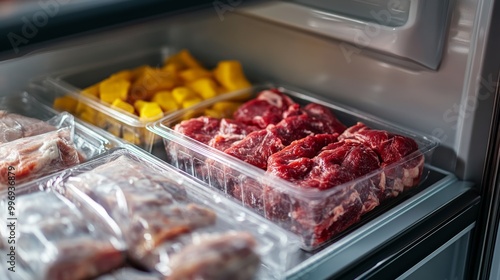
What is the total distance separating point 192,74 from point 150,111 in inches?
10.8

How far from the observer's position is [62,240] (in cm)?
97

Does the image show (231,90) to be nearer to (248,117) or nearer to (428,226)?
(248,117)

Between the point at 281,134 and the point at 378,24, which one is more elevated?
the point at 378,24

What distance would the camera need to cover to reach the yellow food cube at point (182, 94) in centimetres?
170

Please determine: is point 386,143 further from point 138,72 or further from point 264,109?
point 138,72

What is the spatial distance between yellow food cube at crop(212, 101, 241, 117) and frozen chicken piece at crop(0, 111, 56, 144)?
454 millimetres

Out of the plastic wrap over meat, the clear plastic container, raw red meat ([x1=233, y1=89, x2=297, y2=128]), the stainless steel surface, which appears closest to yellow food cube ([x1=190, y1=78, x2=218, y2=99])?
raw red meat ([x1=233, y1=89, x2=297, y2=128])

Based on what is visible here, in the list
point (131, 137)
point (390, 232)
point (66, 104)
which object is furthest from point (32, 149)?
point (390, 232)

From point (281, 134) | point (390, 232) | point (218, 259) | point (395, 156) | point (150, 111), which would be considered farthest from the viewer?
point (150, 111)

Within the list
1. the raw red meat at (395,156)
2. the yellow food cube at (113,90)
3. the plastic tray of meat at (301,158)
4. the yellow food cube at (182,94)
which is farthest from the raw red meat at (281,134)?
the yellow food cube at (113,90)

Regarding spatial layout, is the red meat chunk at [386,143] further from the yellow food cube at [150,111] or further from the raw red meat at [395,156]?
the yellow food cube at [150,111]

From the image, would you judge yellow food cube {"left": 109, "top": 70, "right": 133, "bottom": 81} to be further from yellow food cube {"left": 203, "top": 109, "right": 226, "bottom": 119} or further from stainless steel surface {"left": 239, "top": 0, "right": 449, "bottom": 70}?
stainless steel surface {"left": 239, "top": 0, "right": 449, "bottom": 70}

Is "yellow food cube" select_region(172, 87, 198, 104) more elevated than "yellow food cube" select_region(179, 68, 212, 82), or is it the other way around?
"yellow food cube" select_region(179, 68, 212, 82)

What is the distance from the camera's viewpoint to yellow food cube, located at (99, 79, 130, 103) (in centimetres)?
166
